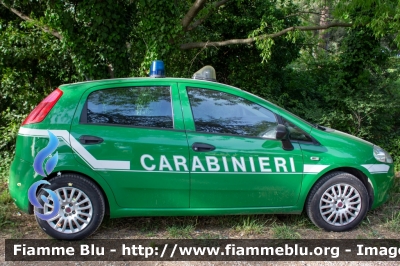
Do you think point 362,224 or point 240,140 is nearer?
point 240,140

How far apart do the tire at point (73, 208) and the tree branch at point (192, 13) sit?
406 cm

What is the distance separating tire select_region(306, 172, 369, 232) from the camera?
3.81 m

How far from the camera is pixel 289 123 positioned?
3.80 m

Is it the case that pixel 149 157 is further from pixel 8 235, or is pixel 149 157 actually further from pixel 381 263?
pixel 381 263

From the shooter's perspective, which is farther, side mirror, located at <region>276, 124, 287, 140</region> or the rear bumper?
the rear bumper

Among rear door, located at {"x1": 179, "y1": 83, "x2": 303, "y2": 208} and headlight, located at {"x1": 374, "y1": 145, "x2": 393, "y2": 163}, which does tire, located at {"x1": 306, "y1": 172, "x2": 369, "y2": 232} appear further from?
headlight, located at {"x1": 374, "y1": 145, "x2": 393, "y2": 163}

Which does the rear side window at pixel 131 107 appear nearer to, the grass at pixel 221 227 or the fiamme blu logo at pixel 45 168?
the fiamme blu logo at pixel 45 168

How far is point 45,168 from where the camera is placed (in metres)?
3.41

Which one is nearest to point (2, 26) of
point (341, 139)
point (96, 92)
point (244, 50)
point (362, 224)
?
point (96, 92)

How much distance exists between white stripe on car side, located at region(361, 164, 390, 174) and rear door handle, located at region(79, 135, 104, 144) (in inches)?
106

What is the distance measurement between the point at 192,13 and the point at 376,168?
4124 mm

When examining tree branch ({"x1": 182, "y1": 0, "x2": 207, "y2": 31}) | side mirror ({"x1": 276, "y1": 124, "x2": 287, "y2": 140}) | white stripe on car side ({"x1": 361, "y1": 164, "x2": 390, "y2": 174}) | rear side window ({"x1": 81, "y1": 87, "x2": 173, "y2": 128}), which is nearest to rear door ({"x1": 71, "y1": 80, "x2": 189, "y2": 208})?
rear side window ({"x1": 81, "y1": 87, "x2": 173, "y2": 128})

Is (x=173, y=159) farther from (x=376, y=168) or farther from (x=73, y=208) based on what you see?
(x=376, y=168)

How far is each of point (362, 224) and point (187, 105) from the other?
2.37 meters
